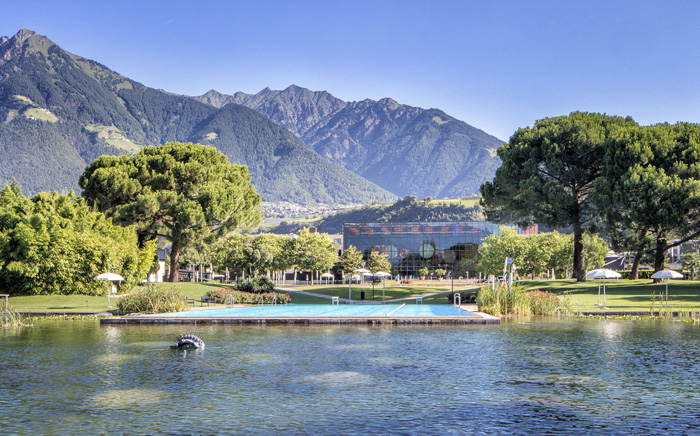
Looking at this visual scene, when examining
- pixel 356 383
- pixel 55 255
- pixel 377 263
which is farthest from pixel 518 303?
pixel 377 263

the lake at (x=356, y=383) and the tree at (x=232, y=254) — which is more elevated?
the tree at (x=232, y=254)

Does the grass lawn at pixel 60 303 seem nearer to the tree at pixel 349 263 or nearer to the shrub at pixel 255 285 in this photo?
the shrub at pixel 255 285

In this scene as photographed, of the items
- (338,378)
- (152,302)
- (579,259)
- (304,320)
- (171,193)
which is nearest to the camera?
(338,378)

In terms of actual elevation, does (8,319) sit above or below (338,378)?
above

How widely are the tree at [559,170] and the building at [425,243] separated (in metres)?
59.0

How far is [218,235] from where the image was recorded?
5306 cm

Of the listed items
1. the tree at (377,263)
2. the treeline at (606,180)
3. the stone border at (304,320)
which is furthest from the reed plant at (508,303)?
the tree at (377,263)

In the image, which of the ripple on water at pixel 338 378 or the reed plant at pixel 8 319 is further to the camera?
the reed plant at pixel 8 319

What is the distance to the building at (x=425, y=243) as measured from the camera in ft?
364

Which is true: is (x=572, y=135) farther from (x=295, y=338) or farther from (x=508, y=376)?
(x=508, y=376)

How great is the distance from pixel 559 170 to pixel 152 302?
99.3 ft

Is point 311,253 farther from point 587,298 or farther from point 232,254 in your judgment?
point 587,298

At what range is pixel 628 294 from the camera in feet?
131

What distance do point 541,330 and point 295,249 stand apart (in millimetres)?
56781
